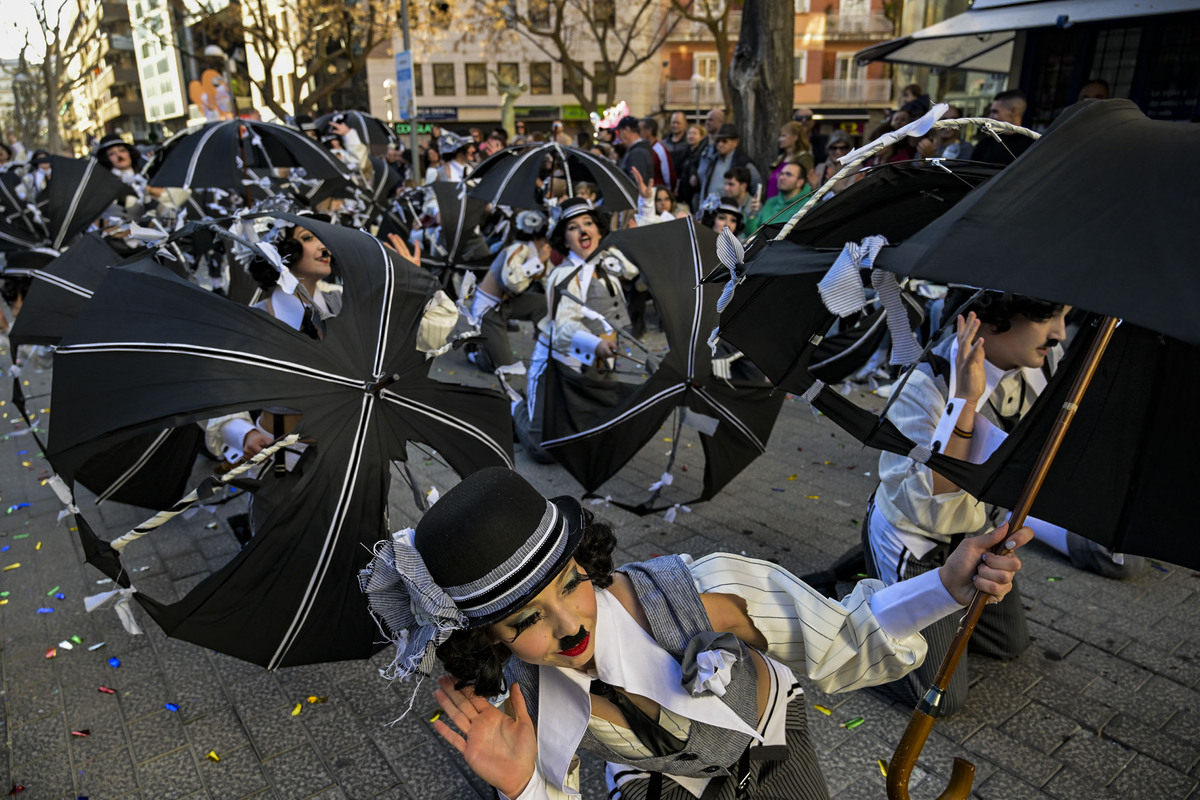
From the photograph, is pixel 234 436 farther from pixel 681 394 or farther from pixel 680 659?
pixel 680 659

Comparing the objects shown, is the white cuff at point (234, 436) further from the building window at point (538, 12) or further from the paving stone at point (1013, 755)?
the building window at point (538, 12)

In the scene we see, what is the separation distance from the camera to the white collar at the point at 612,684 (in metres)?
1.72

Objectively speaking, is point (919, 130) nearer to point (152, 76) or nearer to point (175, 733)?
point (175, 733)

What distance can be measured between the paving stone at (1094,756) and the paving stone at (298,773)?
2.63 meters

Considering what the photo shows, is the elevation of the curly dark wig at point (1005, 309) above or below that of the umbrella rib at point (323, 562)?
above

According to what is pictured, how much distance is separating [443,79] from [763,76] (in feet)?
122

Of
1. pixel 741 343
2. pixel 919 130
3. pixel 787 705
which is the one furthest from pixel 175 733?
pixel 919 130

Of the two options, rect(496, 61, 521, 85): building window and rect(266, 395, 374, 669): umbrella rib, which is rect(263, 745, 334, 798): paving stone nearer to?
rect(266, 395, 374, 669): umbrella rib

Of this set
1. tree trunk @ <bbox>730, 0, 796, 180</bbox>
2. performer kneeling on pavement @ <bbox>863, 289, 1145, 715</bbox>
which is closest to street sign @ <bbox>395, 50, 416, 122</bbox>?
tree trunk @ <bbox>730, 0, 796, 180</bbox>

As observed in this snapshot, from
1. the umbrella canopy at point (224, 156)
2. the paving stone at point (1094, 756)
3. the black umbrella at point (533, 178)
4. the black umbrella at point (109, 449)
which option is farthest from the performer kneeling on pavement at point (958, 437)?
the umbrella canopy at point (224, 156)

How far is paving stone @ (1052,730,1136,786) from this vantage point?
2.71 metres

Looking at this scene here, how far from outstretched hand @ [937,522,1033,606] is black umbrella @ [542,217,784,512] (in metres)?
2.43

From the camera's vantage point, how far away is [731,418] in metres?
4.23

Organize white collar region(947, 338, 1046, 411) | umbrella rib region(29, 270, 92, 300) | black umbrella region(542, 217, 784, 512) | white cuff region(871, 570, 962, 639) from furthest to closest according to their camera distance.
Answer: black umbrella region(542, 217, 784, 512) < umbrella rib region(29, 270, 92, 300) < white collar region(947, 338, 1046, 411) < white cuff region(871, 570, 962, 639)
